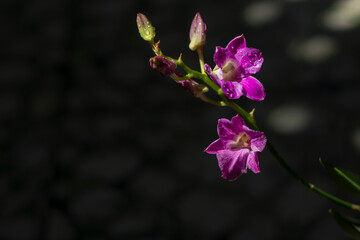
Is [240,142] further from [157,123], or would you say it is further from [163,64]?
[157,123]

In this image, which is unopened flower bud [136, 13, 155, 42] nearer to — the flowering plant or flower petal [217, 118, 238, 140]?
the flowering plant

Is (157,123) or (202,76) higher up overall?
(202,76)

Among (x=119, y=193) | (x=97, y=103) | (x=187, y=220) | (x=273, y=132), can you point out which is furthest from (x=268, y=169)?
(x=97, y=103)

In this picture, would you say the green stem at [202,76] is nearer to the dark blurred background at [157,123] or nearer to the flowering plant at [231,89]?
the flowering plant at [231,89]

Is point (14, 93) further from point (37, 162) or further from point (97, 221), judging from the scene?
point (97, 221)

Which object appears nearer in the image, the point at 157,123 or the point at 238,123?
the point at 238,123

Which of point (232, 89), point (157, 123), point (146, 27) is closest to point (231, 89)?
point (232, 89)

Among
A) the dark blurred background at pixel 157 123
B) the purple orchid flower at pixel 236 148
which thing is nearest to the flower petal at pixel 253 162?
the purple orchid flower at pixel 236 148
